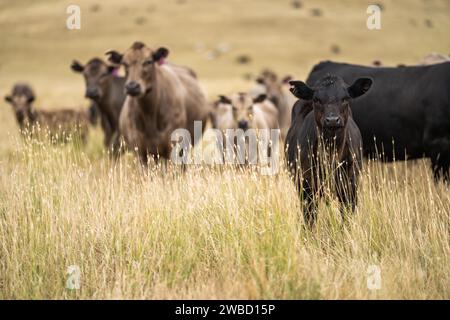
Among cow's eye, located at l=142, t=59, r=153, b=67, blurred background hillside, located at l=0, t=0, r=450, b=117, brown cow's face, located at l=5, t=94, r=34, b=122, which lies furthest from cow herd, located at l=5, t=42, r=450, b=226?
blurred background hillside, located at l=0, t=0, r=450, b=117

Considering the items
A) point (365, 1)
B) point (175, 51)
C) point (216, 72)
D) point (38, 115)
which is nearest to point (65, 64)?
point (175, 51)

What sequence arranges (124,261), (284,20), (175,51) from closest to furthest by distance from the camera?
(124,261) → (175,51) → (284,20)

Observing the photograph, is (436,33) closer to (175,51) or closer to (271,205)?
(175,51)

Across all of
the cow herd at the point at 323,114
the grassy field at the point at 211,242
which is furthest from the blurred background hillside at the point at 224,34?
the grassy field at the point at 211,242

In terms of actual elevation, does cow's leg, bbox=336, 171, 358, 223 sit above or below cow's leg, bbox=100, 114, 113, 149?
below

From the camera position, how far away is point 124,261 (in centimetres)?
559

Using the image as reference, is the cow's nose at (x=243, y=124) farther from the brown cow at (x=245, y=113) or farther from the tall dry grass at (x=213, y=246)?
the tall dry grass at (x=213, y=246)

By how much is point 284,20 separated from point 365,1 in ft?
63.4

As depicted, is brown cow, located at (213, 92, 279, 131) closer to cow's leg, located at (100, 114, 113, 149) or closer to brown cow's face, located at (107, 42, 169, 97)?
brown cow's face, located at (107, 42, 169, 97)

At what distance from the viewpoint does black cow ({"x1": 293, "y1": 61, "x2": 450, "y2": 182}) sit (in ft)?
28.3

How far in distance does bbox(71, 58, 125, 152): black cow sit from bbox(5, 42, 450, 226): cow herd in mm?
23

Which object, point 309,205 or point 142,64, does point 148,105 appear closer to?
point 142,64

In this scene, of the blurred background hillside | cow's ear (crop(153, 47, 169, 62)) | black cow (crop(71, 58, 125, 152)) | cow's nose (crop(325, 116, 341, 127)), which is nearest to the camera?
cow's nose (crop(325, 116, 341, 127))

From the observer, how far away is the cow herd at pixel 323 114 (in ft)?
21.4
